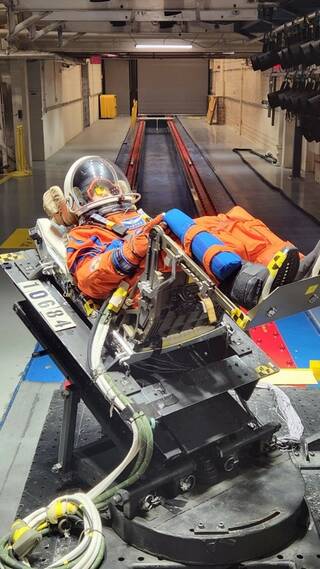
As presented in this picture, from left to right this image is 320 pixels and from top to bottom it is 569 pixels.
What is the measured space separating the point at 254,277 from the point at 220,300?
212mm

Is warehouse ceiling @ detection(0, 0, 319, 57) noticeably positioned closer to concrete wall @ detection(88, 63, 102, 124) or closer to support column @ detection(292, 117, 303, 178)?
support column @ detection(292, 117, 303, 178)

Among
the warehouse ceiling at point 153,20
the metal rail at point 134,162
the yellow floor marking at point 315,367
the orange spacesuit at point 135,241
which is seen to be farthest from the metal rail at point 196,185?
the orange spacesuit at point 135,241

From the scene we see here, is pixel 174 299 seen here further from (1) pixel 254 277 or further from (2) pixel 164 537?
(2) pixel 164 537

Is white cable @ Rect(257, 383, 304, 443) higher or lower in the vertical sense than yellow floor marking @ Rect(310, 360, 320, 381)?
higher

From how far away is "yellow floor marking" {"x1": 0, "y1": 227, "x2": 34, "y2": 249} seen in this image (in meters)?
7.26

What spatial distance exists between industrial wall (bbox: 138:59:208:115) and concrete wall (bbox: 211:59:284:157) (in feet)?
9.34

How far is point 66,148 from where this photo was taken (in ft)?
53.4

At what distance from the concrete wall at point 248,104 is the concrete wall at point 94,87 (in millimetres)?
5083

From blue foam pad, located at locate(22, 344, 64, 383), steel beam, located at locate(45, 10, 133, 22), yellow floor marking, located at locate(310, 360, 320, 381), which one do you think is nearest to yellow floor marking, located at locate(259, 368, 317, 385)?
yellow floor marking, located at locate(310, 360, 320, 381)

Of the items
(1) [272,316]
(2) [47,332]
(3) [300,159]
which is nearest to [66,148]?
(3) [300,159]

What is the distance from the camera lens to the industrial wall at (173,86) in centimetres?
2889

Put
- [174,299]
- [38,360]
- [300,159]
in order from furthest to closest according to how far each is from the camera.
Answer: [300,159] < [38,360] < [174,299]

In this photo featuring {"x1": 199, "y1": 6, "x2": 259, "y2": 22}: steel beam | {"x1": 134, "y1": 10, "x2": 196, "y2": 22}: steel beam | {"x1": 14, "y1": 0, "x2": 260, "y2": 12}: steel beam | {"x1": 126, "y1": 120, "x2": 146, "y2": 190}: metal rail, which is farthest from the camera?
{"x1": 126, "y1": 120, "x2": 146, "y2": 190}: metal rail

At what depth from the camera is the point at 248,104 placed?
733 inches
